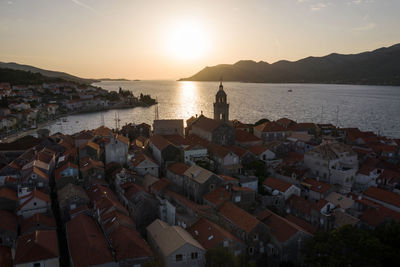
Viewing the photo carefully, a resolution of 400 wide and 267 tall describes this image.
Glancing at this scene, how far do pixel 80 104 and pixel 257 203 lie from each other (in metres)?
103

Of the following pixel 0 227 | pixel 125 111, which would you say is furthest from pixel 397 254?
pixel 125 111

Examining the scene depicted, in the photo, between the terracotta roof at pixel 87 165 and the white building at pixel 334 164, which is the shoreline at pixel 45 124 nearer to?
the terracotta roof at pixel 87 165

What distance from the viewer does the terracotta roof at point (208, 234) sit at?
Answer: 19484mm

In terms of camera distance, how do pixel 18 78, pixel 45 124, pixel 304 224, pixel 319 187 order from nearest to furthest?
pixel 304 224 < pixel 319 187 < pixel 45 124 < pixel 18 78

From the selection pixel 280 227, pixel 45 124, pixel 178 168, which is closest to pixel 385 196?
pixel 280 227

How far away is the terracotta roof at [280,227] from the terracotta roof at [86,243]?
1208 cm

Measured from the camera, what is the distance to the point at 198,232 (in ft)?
68.6

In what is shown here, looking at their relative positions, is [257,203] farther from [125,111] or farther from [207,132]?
[125,111]

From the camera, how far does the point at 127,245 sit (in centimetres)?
1822

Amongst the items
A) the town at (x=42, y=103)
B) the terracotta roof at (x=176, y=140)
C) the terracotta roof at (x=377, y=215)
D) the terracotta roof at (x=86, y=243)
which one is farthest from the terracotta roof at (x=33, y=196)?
the town at (x=42, y=103)

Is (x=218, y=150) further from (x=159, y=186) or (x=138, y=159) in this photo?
(x=159, y=186)

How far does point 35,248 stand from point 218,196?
550 inches

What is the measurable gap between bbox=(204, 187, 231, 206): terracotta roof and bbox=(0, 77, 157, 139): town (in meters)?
55.8

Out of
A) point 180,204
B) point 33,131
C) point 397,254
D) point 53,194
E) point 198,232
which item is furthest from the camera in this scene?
point 33,131
